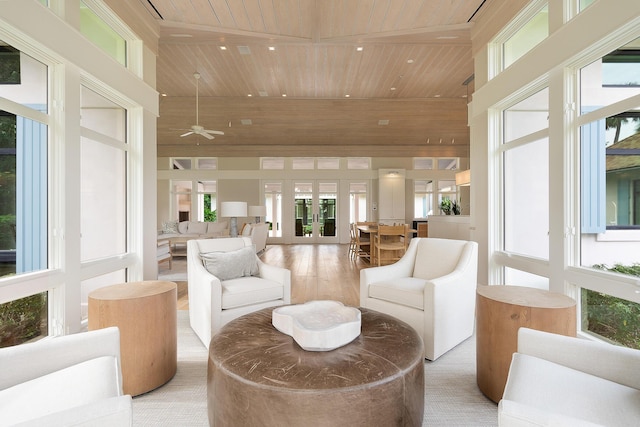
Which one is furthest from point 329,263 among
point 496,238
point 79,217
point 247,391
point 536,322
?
point 247,391

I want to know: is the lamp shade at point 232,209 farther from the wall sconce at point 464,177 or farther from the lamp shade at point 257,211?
the wall sconce at point 464,177

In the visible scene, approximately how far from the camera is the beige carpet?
5.74 ft

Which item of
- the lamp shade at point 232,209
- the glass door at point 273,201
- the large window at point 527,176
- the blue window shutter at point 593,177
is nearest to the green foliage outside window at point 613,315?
the blue window shutter at point 593,177

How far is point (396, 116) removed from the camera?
9.24 meters

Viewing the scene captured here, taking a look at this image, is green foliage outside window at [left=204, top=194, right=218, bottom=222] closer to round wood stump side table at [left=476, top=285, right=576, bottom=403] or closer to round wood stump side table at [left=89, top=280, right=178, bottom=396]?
round wood stump side table at [left=89, top=280, right=178, bottom=396]

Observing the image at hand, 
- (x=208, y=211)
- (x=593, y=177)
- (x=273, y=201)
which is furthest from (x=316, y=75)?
(x=208, y=211)

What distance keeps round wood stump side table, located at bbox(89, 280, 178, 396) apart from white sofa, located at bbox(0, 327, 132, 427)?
0.62m

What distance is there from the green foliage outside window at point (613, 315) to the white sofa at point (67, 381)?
327cm

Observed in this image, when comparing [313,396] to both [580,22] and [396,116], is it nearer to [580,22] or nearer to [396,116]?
[580,22]

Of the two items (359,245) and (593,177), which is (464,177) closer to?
(359,245)

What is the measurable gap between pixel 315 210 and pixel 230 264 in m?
8.73

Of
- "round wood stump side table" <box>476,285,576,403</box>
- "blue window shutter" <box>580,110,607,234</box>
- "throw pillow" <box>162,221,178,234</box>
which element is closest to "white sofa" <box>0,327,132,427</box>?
"round wood stump side table" <box>476,285,576,403</box>

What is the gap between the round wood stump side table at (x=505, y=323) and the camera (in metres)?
1.81

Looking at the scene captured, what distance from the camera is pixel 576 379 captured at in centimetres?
122
